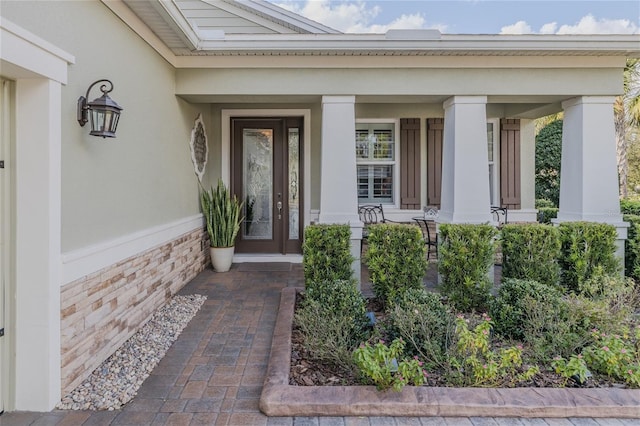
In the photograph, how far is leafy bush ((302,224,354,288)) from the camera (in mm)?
3881

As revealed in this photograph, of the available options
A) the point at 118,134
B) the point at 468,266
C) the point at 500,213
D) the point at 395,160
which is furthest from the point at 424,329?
the point at 500,213

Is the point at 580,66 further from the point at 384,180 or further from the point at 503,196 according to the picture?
the point at 384,180

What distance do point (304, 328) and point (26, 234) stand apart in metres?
2.02

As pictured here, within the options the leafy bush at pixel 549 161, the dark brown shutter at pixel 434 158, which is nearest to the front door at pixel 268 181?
the dark brown shutter at pixel 434 158

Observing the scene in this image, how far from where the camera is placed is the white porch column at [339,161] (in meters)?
4.54

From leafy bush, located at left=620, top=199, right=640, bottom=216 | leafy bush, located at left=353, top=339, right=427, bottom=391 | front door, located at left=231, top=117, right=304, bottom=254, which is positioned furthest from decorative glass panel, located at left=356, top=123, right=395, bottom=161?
leafy bush, located at left=620, top=199, right=640, bottom=216

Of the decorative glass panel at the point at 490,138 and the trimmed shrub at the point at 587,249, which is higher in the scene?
the decorative glass panel at the point at 490,138

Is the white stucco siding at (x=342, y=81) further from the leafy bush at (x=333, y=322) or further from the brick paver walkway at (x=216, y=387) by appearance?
the brick paver walkway at (x=216, y=387)

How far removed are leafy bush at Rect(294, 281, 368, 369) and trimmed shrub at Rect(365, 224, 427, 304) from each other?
48cm

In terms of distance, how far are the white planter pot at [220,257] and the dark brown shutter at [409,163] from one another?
123 inches

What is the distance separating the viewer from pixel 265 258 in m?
6.16

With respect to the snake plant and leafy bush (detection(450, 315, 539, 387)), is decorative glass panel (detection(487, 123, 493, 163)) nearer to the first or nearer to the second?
the snake plant

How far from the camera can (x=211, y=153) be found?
602 cm

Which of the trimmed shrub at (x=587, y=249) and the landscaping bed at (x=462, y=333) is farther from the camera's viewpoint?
the trimmed shrub at (x=587, y=249)
